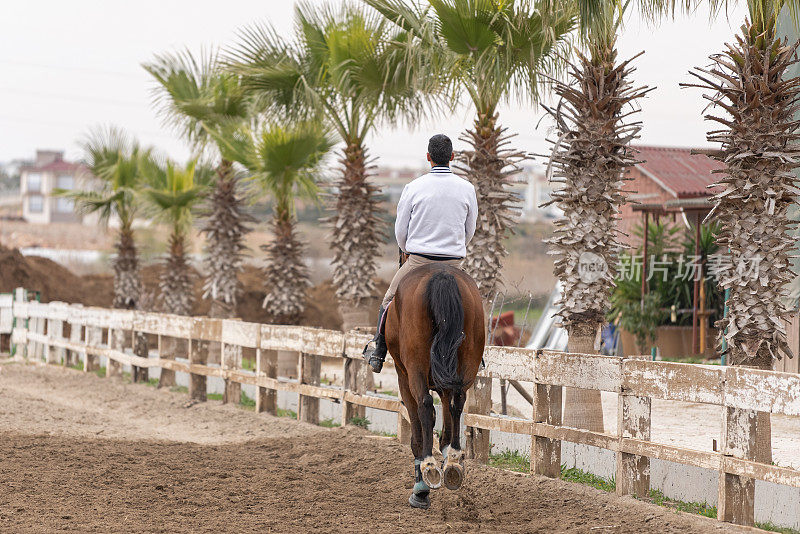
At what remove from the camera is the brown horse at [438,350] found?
5.84 meters

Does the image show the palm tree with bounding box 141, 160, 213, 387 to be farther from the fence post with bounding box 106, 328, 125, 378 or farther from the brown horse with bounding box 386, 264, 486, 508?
the brown horse with bounding box 386, 264, 486, 508

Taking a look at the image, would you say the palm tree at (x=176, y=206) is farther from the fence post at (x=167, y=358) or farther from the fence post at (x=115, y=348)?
the fence post at (x=167, y=358)

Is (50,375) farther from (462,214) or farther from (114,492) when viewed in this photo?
(462,214)

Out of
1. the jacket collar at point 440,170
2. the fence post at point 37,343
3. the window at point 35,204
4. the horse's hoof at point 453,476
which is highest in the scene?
the window at point 35,204

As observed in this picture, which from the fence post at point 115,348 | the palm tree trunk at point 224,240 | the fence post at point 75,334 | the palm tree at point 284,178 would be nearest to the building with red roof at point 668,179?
the palm tree at point 284,178

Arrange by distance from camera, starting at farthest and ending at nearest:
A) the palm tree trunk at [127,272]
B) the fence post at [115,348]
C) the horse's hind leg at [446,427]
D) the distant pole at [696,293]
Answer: the palm tree trunk at [127,272] < the distant pole at [696,293] < the fence post at [115,348] < the horse's hind leg at [446,427]

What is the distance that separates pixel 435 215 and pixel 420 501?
77.2 inches

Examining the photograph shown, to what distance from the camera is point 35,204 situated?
88.5 meters

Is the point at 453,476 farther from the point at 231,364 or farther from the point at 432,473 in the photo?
the point at 231,364

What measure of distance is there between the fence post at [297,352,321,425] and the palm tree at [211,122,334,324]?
5.21 meters

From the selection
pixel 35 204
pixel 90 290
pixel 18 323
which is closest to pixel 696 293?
pixel 18 323

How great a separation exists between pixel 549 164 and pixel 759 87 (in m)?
1.85

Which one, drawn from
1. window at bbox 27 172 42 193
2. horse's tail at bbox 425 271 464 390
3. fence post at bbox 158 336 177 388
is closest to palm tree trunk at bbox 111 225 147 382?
fence post at bbox 158 336 177 388

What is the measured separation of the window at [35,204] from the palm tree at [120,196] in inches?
2763
